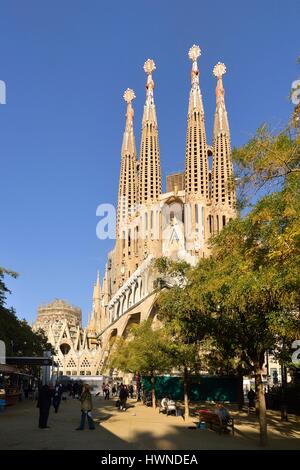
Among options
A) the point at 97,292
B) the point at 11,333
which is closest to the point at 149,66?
the point at 97,292

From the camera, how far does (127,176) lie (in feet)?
381

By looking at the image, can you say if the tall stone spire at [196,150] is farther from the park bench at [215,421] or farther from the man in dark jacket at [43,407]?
the man in dark jacket at [43,407]

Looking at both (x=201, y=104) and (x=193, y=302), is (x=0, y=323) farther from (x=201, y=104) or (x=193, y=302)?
(x=201, y=104)

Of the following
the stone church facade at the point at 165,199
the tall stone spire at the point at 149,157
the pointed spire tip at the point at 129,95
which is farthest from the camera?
the pointed spire tip at the point at 129,95

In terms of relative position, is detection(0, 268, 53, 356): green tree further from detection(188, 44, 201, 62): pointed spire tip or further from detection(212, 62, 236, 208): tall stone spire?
detection(188, 44, 201, 62): pointed spire tip

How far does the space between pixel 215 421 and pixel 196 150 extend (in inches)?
3523

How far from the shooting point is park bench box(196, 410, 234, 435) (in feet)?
56.7

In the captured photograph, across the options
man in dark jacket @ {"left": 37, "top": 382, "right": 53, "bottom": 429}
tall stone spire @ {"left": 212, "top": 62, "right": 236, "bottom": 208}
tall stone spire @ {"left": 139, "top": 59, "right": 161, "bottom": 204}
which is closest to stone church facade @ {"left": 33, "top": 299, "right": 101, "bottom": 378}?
tall stone spire @ {"left": 139, "top": 59, "right": 161, "bottom": 204}

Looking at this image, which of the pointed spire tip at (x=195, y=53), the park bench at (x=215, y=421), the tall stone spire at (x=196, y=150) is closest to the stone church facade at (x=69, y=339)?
the tall stone spire at (x=196, y=150)

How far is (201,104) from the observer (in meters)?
107

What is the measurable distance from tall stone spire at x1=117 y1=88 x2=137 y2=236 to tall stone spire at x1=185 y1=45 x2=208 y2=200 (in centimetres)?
→ 1631

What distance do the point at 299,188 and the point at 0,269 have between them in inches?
857

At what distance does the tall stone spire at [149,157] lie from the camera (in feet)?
353
